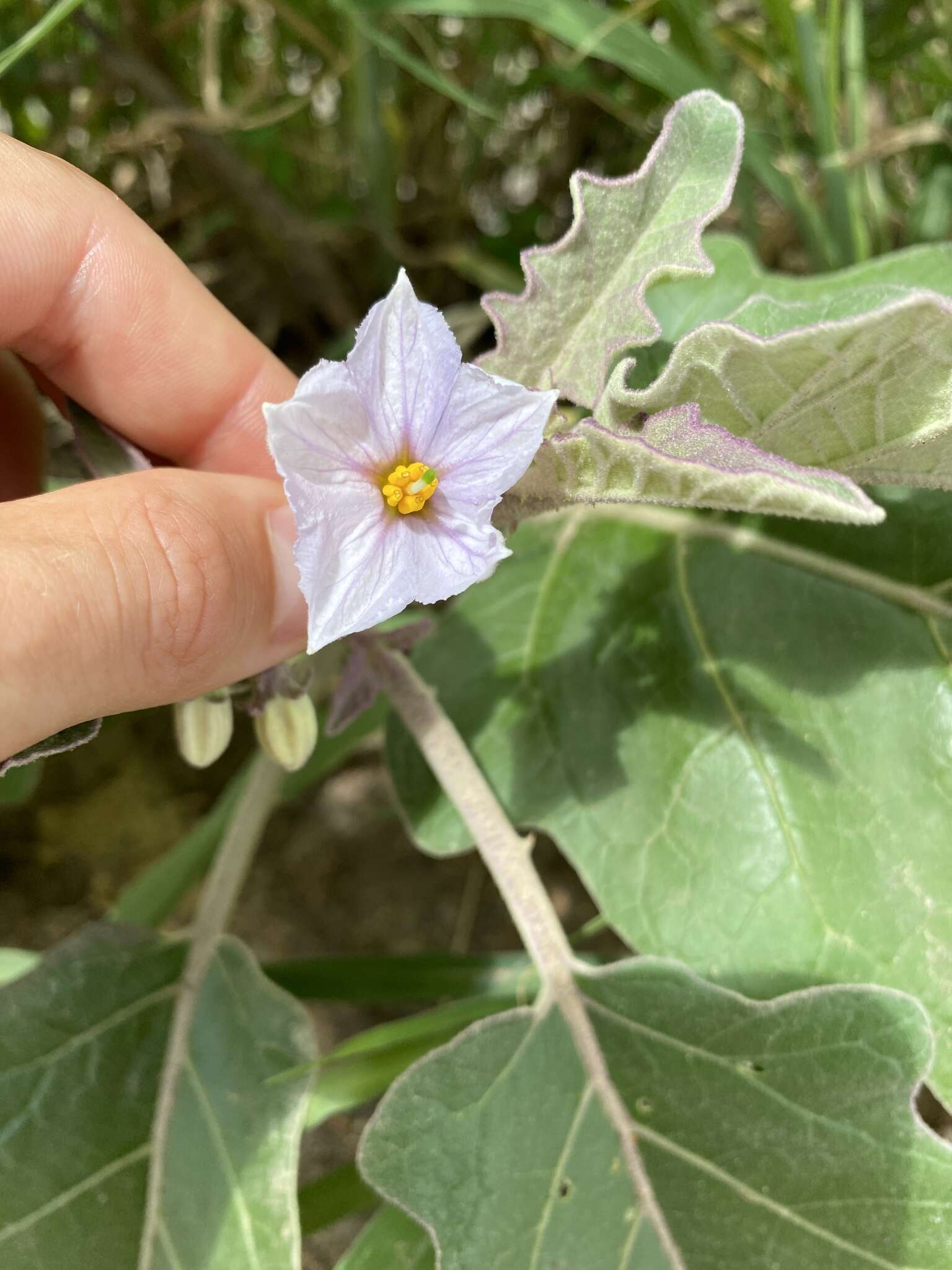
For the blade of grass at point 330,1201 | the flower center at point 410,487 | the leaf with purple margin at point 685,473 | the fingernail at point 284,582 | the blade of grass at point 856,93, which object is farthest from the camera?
the blade of grass at point 856,93

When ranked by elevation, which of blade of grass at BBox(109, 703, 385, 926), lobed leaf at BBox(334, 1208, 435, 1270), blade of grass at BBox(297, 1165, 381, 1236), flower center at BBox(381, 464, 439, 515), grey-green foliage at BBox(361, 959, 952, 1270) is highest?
flower center at BBox(381, 464, 439, 515)

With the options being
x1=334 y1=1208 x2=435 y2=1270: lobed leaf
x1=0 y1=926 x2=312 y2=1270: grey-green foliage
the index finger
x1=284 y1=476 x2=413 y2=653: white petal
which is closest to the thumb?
x1=284 y1=476 x2=413 y2=653: white petal

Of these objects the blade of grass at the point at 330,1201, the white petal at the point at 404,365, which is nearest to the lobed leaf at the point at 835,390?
the white petal at the point at 404,365

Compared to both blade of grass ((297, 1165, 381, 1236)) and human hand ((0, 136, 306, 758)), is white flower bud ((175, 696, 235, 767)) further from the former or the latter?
blade of grass ((297, 1165, 381, 1236))

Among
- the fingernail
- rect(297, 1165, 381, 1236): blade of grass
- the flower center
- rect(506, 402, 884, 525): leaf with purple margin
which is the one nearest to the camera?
rect(506, 402, 884, 525): leaf with purple margin

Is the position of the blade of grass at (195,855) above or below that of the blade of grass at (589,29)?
below

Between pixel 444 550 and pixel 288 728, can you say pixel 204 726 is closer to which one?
pixel 288 728

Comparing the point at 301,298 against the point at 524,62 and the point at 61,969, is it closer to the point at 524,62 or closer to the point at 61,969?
the point at 524,62

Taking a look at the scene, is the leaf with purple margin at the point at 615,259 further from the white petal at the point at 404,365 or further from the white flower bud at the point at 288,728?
the white flower bud at the point at 288,728
